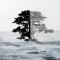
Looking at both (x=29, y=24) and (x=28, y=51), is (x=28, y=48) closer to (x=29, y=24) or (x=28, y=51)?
(x=28, y=51)

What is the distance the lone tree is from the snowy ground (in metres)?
0.07

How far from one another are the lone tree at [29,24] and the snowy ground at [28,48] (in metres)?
0.07

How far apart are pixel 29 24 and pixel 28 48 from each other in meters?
0.29

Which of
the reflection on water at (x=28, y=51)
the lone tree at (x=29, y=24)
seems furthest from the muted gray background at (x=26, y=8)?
the reflection on water at (x=28, y=51)

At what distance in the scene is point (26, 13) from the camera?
5.55 feet

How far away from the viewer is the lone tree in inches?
66.1

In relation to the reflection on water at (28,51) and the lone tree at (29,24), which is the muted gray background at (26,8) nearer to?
the lone tree at (29,24)

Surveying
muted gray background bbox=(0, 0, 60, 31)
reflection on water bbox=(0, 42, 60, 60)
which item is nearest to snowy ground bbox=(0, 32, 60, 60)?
reflection on water bbox=(0, 42, 60, 60)

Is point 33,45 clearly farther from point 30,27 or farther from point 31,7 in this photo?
point 31,7

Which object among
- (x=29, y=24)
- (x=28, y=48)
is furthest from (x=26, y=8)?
(x=28, y=48)

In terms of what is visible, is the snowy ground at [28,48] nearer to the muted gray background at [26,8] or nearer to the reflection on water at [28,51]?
the reflection on water at [28,51]

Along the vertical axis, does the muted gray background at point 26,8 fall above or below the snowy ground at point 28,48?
above

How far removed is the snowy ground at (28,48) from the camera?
166 centimetres

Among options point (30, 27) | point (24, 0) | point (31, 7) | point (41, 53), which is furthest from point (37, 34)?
point (24, 0)
